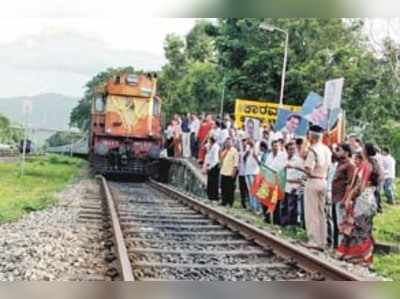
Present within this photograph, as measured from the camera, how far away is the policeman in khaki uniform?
170 inches

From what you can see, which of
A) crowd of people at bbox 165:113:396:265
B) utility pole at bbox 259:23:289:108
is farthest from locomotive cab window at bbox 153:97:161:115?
utility pole at bbox 259:23:289:108

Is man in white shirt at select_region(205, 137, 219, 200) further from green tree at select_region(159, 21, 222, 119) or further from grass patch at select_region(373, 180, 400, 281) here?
grass patch at select_region(373, 180, 400, 281)

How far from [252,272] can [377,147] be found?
0.94m

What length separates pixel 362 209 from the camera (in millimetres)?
4195

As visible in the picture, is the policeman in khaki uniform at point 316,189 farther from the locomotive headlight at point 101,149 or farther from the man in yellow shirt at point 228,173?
the locomotive headlight at point 101,149

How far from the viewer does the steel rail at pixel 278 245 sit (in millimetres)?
3783

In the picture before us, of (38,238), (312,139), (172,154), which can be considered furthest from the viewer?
(172,154)

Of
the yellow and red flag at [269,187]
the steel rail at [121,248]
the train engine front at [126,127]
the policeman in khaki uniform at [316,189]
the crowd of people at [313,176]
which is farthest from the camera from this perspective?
the yellow and red flag at [269,187]

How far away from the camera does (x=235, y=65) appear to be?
445cm

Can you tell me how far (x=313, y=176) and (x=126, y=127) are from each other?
1.83m

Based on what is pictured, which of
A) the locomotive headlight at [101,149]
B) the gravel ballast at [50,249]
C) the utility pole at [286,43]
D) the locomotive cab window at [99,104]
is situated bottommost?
the gravel ballast at [50,249]

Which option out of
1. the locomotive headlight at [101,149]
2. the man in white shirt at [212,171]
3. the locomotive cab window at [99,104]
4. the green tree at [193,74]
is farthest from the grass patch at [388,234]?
the locomotive headlight at [101,149]

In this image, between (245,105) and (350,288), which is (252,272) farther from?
(245,105)

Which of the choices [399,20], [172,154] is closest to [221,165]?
[172,154]
